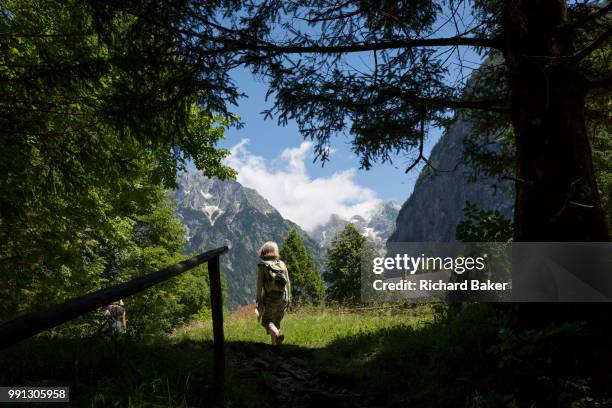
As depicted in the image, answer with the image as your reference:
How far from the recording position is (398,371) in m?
4.88

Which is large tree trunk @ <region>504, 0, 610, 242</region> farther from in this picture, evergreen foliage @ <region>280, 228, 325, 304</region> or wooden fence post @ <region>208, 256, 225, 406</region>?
evergreen foliage @ <region>280, 228, 325, 304</region>

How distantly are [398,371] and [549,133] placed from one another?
331cm

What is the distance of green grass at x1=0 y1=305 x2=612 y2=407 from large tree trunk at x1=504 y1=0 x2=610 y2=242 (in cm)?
124

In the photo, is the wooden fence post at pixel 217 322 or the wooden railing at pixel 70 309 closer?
the wooden railing at pixel 70 309

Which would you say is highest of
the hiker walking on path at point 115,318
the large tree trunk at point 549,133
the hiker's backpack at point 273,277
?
the large tree trunk at point 549,133

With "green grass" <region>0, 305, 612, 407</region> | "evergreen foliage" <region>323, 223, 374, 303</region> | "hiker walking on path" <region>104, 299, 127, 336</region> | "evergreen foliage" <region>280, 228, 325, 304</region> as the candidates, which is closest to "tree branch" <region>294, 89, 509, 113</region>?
"green grass" <region>0, 305, 612, 407</region>

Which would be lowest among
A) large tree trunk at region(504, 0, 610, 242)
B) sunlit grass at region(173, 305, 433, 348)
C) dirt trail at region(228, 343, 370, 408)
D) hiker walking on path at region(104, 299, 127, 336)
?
dirt trail at region(228, 343, 370, 408)

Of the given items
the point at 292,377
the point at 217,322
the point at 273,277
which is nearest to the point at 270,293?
the point at 273,277

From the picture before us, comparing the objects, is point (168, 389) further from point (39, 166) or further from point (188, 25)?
point (39, 166)

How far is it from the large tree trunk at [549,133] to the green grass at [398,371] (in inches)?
48.9

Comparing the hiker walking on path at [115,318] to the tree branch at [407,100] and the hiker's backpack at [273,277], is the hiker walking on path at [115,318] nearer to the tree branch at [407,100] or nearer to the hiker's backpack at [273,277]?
the hiker's backpack at [273,277]

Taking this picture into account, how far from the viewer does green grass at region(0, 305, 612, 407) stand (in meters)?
3.21

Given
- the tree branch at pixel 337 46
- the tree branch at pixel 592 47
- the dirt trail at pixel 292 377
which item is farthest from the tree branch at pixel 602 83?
the dirt trail at pixel 292 377

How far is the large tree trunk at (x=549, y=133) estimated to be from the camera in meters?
4.48
